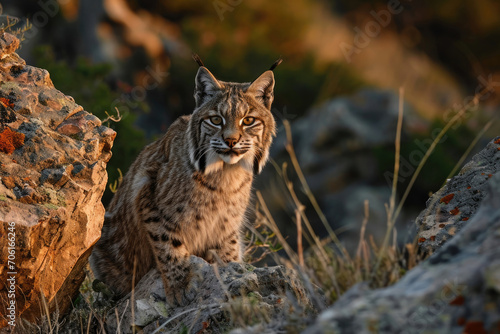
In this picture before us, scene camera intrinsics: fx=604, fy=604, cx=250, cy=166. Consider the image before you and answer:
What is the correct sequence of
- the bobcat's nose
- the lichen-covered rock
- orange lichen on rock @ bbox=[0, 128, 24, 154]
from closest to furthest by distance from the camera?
the lichen-covered rock < orange lichen on rock @ bbox=[0, 128, 24, 154] < the bobcat's nose

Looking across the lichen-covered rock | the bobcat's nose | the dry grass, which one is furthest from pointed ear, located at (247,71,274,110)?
the lichen-covered rock

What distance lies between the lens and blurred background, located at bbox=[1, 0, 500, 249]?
11.0 meters

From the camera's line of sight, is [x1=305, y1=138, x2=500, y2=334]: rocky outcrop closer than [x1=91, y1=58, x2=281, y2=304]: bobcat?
Yes

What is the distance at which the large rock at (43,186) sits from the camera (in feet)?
12.5

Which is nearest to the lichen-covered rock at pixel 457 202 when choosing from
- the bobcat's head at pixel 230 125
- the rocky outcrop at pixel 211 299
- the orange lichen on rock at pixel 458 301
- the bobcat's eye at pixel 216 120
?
the rocky outcrop at pixel 211 299

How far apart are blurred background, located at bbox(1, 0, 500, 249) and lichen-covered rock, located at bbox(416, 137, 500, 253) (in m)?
3.88

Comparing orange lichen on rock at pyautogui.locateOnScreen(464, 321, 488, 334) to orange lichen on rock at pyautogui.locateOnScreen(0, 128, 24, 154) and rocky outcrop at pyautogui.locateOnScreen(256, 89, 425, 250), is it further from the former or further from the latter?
rocky outcrop at pyautogui.locateOnScreen(256, 89, 425, 250)

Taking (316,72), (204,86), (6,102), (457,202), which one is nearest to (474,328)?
(457,202)

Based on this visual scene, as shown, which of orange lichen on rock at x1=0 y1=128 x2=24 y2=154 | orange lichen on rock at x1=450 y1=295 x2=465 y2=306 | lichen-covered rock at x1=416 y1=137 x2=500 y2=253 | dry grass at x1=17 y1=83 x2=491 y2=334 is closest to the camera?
orange lichen on rock at x1=450 y1=295 x2=465 y2=306

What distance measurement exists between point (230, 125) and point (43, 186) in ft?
5.02

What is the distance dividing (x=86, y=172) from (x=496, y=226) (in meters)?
2.84

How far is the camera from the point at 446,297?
2.21 meters

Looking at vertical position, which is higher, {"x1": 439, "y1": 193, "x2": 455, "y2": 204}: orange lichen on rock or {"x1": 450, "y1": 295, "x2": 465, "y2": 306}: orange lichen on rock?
{"x1": 439, "y1": 193, "x2": 455, "y2": 204}: orange lichen on rock

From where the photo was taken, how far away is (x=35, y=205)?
153 inches
